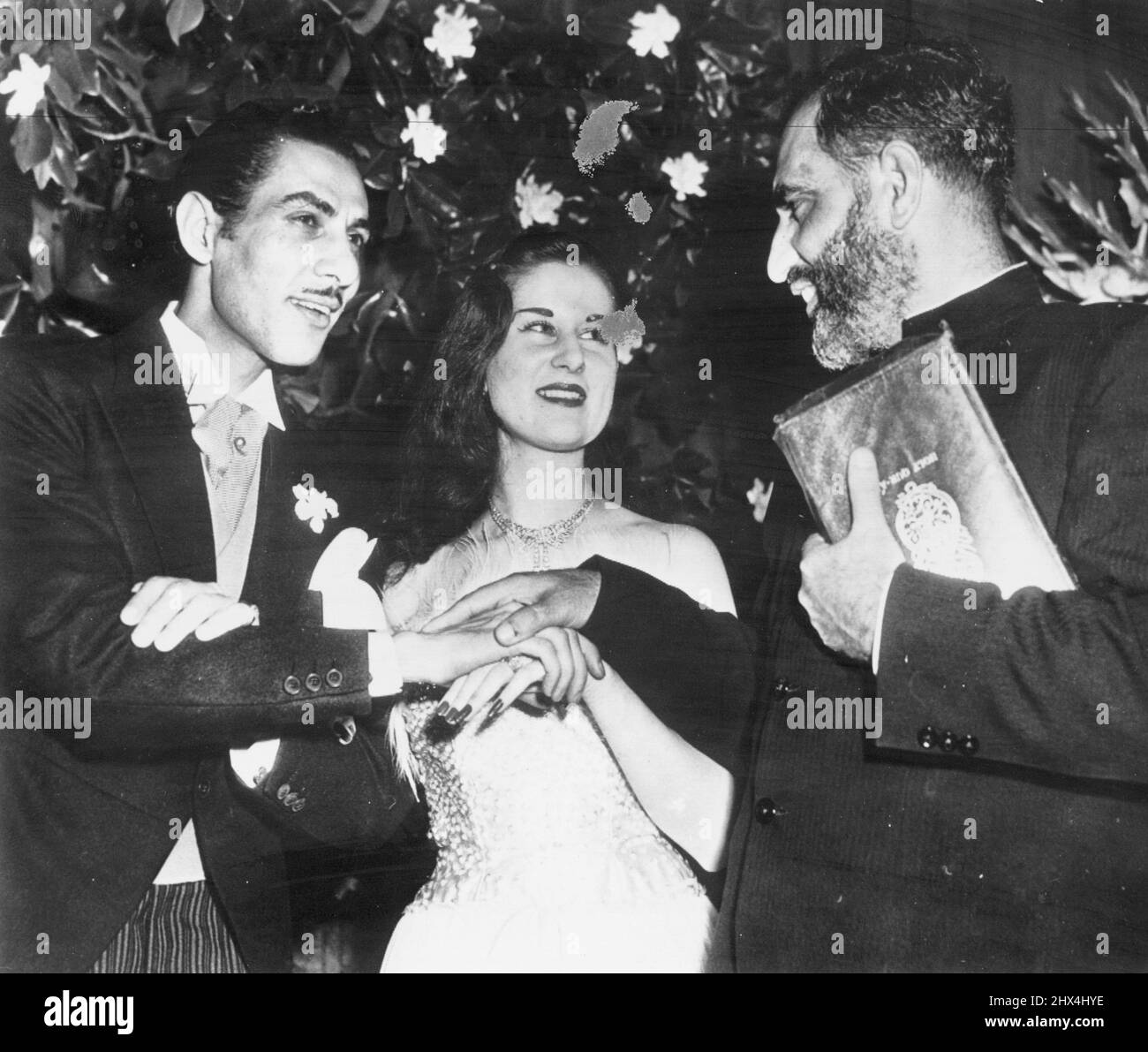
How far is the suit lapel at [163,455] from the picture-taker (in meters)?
2.38

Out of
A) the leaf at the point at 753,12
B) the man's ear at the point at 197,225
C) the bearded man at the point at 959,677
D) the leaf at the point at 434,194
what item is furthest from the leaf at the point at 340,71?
the bearded man at the point at 959,677

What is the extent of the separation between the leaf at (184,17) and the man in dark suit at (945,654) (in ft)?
3.73

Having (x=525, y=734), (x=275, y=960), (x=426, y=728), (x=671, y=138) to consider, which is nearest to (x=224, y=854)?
(x=275, y=960)

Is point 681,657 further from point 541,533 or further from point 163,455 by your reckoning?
point 163,455

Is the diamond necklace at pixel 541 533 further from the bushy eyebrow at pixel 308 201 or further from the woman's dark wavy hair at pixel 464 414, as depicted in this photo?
the bushy eyebrow at pixel 308 201

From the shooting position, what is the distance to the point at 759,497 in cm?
246

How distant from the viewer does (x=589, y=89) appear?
2.52 m

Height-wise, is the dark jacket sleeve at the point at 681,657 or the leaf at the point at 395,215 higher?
the leaf at the point at 395,215

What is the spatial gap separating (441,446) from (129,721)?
70 centimetres

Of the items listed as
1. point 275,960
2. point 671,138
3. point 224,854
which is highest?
point 671,138

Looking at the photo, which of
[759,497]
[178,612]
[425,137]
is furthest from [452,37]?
[178,612]

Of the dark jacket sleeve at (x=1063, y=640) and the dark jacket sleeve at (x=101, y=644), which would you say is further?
the dark jacket sleeve at (x=101, y=644)

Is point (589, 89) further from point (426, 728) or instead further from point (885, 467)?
point (426, 728)

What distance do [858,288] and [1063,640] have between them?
0.68m
